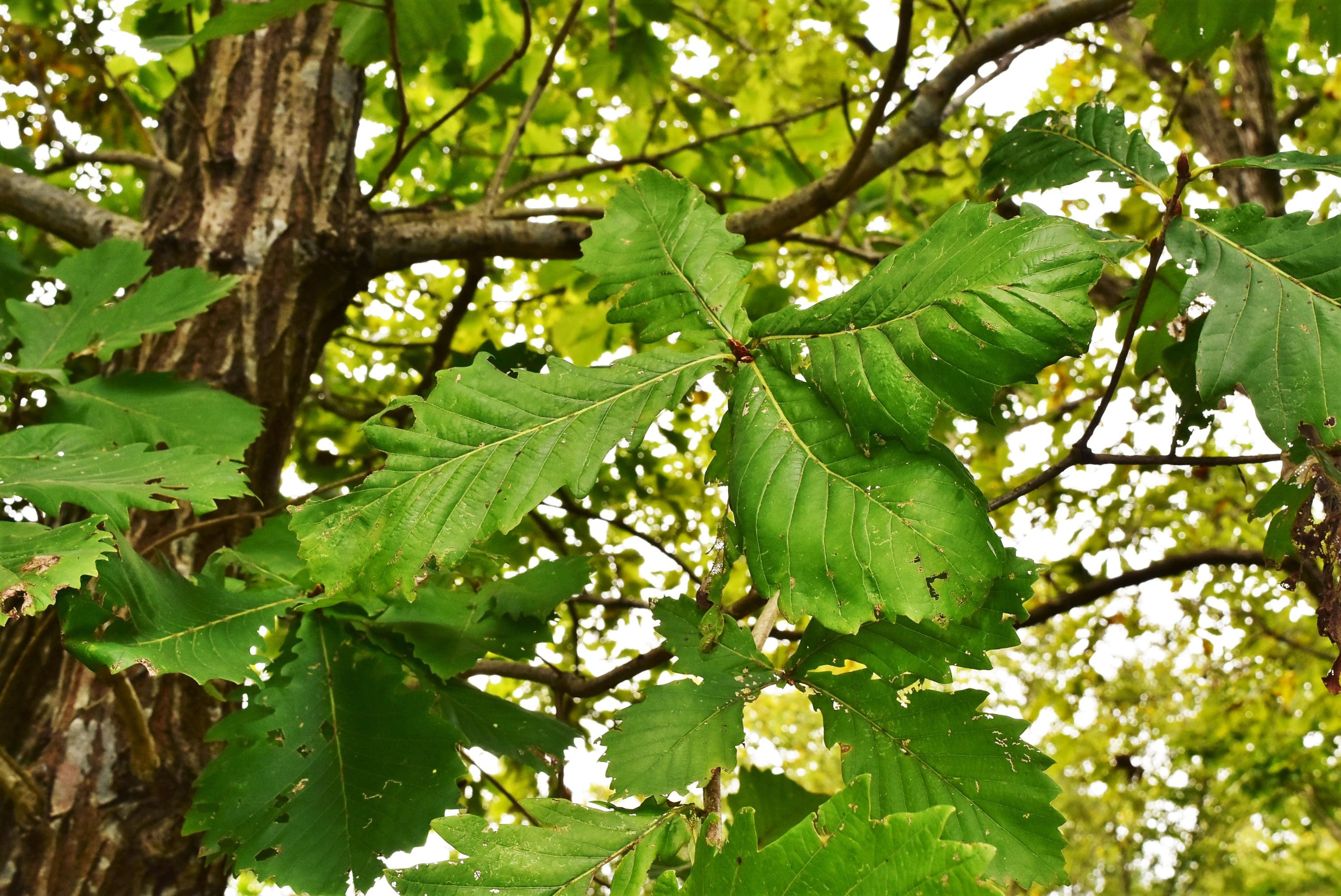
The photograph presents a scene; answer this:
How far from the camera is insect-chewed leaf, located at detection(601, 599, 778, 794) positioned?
2.52ft

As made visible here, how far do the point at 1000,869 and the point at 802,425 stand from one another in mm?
400

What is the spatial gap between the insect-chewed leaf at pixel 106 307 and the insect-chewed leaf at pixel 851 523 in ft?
3.43

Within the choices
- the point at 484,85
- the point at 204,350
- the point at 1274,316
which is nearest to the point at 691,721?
the point at 1274,316

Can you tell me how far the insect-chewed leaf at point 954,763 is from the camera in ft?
2.50

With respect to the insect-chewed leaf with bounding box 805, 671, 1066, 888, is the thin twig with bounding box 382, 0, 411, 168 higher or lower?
higher

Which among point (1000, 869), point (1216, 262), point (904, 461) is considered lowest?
point (1000, 869)

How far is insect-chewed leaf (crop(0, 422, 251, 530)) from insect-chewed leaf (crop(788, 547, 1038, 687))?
63cm

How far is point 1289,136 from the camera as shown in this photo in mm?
4746

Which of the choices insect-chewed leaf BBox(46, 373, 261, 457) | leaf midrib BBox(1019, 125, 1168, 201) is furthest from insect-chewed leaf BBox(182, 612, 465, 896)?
leaf midrib BBox(1019, 125, 1168, 201)

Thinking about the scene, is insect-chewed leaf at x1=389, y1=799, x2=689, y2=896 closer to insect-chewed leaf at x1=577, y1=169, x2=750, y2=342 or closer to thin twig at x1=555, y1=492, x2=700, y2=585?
insect-chewed leaf at x1=577, y1=169, x2=750, y2=342

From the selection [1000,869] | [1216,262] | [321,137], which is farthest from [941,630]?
[321,137]

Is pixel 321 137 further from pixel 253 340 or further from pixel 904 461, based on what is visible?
pixel 904 461

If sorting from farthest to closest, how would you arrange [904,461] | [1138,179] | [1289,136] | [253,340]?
[1289,136]
[253,340]
[1138,179]
[904,461]

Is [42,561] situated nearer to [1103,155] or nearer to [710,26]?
[1103,155]
